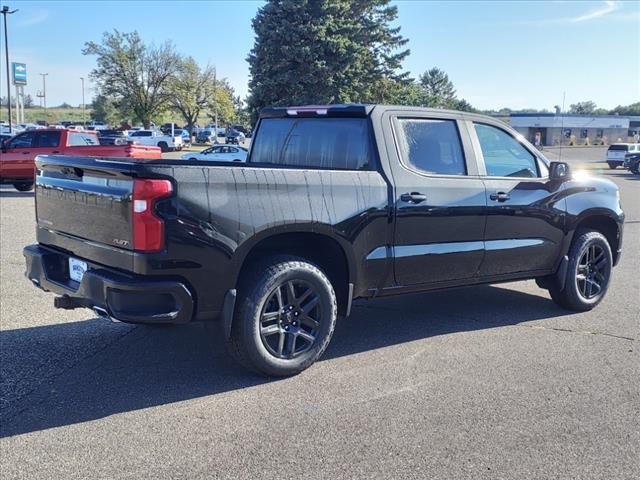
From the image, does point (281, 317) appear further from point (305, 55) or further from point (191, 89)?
point (191, 89)

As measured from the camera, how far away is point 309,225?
169 inches

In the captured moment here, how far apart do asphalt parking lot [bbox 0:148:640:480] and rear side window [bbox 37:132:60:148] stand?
12.8 metres

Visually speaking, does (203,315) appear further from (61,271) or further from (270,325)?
(61,271)

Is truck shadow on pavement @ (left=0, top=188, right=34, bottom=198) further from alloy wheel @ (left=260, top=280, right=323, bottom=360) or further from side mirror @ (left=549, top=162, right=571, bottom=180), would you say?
side mirror @ (left=549, top=162, right=571, bottom=180)

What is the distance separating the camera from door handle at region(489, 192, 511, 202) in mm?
5348

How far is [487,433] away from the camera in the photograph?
358 cm

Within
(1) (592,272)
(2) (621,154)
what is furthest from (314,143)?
(2) (621,154)

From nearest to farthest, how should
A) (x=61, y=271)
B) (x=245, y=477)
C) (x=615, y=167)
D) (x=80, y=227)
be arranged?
1. (x=245, y=477)
2. (x=80, y=227)
3. (x=61, y=271)
4. (x=615, y=167)

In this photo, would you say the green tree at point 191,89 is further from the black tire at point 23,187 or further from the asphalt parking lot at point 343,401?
the asphalt parking lot at point 343,401

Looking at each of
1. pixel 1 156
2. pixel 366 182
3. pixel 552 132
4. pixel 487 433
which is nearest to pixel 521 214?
pixel 366 182

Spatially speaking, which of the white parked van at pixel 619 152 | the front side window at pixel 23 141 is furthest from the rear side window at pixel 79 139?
the white parked van at pixel 619 152

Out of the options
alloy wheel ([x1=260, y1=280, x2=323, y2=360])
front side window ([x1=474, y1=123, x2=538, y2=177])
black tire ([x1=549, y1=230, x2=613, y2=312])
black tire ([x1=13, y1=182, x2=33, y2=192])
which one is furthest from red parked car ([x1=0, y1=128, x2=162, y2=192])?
alloy wheel ([x1=260, y1=280, x2=323, y2=360])

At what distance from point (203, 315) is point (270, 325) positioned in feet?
1.75

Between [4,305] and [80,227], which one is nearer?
[80,227]
